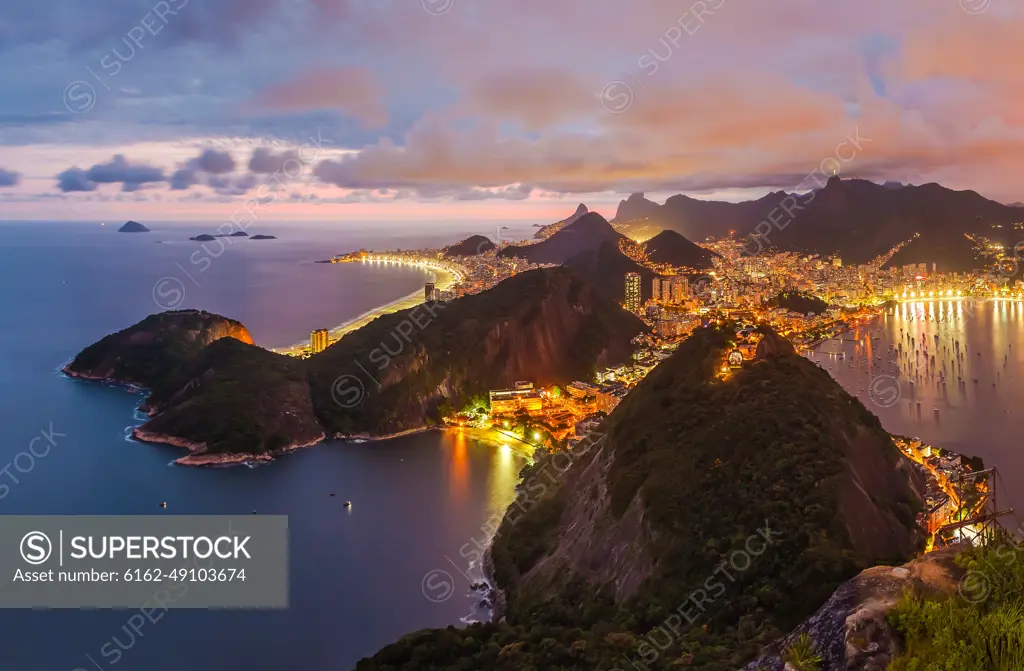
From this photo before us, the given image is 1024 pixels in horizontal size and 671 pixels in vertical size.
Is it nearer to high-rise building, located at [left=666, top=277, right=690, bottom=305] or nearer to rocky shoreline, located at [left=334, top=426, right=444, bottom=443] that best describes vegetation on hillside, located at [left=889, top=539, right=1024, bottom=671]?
rocky shoreline, located at [left=334, top=426, right=444, bottom=443]

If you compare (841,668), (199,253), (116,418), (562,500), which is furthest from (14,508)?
(199,253)

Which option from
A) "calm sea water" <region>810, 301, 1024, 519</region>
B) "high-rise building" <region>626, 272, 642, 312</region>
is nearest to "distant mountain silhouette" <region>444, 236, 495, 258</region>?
"high-rise building" <region>626, 272, 642, 312</region>

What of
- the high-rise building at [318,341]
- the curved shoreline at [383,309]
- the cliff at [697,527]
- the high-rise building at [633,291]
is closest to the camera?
the cliff at [697,527]

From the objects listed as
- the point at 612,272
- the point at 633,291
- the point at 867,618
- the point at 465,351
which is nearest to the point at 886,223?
the point at 612,272

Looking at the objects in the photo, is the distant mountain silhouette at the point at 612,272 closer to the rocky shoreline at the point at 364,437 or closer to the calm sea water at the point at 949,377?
the calm sea water at the point at 949,377

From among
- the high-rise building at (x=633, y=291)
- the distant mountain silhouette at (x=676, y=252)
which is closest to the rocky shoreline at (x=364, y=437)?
the high-rise building at (x=633, y=291)

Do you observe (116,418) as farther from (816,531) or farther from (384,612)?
(816,531)

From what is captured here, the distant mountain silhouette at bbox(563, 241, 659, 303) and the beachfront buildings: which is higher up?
the distant mountain silhouette at bbox(563, 241, 659, 303)
